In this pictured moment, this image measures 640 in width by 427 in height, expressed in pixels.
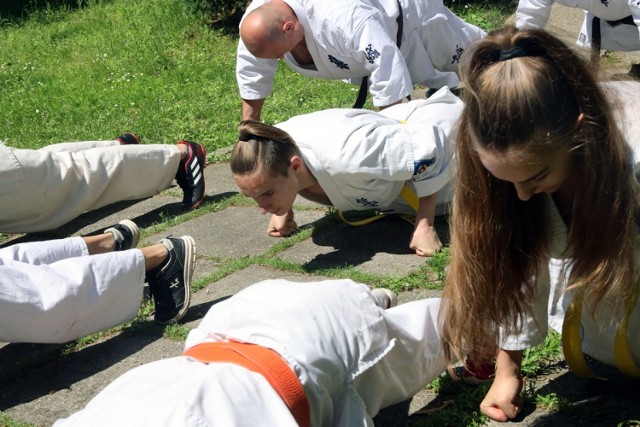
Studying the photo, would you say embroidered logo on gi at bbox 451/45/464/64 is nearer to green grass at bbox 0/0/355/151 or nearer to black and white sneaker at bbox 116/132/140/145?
green grass at bbox 0/0/355/151

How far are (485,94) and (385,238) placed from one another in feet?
6.48

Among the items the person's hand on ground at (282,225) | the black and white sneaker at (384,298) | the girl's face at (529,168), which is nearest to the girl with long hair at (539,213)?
the girl's face at (529,168)

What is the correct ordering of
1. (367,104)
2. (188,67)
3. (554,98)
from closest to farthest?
(554,98) → (367,104) → (188,67)

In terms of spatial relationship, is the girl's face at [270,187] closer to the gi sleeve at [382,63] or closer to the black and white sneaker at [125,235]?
the black and white sneaker at [125,235]

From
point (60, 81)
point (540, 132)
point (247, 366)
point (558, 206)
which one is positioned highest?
point (540, 132)

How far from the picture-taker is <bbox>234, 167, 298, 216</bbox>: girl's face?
372cm

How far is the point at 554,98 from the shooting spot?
78.1 inches

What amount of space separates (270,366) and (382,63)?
8.79 feet

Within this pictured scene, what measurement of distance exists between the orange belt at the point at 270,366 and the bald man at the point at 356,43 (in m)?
2.51

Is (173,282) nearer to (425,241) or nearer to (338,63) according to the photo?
(425,241)

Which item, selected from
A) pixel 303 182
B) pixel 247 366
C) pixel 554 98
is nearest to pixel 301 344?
pixel 247 366

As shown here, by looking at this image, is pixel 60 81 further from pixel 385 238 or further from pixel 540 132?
pixel 540 132

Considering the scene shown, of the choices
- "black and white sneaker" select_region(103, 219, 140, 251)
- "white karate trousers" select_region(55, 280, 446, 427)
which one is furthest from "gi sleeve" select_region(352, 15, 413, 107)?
"white karate trousers" select_region(55, 280, 446, 427)

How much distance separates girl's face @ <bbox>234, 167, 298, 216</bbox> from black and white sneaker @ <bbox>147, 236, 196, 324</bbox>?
37 centimetres
